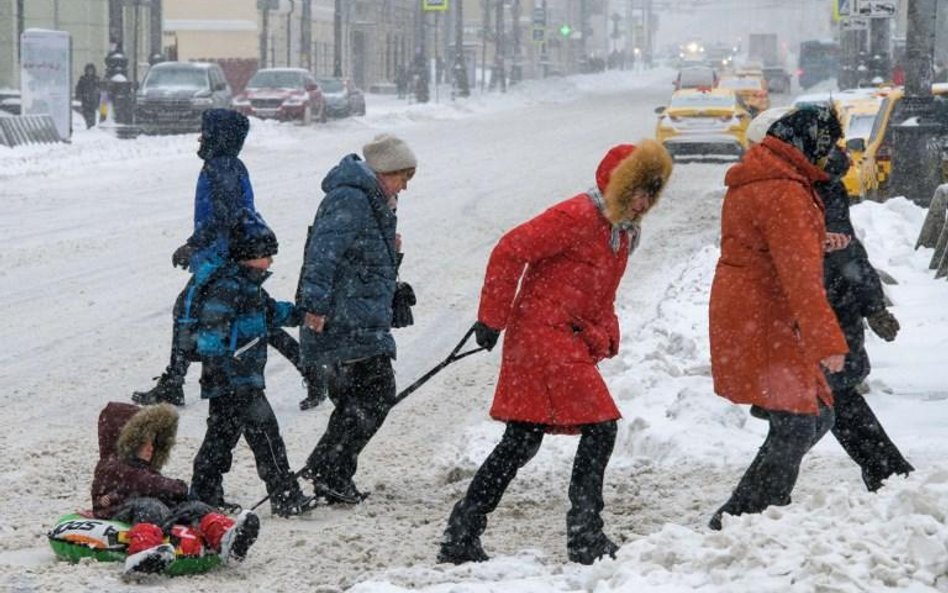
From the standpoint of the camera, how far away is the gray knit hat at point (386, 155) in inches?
278

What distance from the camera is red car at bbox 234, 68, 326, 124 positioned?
41125 mm

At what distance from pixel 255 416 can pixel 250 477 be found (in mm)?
1136

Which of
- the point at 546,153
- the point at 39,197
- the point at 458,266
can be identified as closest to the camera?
the point at 458,266

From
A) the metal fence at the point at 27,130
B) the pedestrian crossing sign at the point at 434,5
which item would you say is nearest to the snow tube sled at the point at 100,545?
the metal fence at the point at 27,130

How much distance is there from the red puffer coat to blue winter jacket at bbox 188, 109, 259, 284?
2.25m

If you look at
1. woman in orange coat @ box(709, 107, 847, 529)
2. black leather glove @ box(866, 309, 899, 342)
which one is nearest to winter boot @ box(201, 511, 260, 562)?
woman in orange coat @ box(709, 107, 847, 529)

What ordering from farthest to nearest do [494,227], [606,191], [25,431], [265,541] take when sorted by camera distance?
[494,227], [25,431], [265,541], [606,191]

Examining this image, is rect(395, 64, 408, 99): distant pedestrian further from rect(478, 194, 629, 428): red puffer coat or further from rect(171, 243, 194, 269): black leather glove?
rect(478, 194, 629, 428): red puffer coat

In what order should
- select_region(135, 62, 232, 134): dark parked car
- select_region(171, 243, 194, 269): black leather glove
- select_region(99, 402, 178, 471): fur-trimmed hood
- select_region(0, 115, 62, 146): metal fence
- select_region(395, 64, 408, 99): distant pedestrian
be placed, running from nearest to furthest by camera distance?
select_region(99, 402, 178, 471): fur-trimmed hood < select_region(171, 243, 194, 269): black leather glove < select_region(0, 115, 62, 146): metal fence < select_region(135, 62, 232, 134): dark parked car < select_region(395, 64, 408, 99): distant pedestrian

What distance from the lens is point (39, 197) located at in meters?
21.8

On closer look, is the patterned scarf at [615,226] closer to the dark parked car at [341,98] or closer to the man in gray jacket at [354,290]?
the man in gray jacket at [354,290]

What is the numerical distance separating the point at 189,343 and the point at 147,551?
3.92 feet

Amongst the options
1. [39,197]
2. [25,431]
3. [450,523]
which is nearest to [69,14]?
[39,197]

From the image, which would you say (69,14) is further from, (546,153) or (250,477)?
(250,477)
